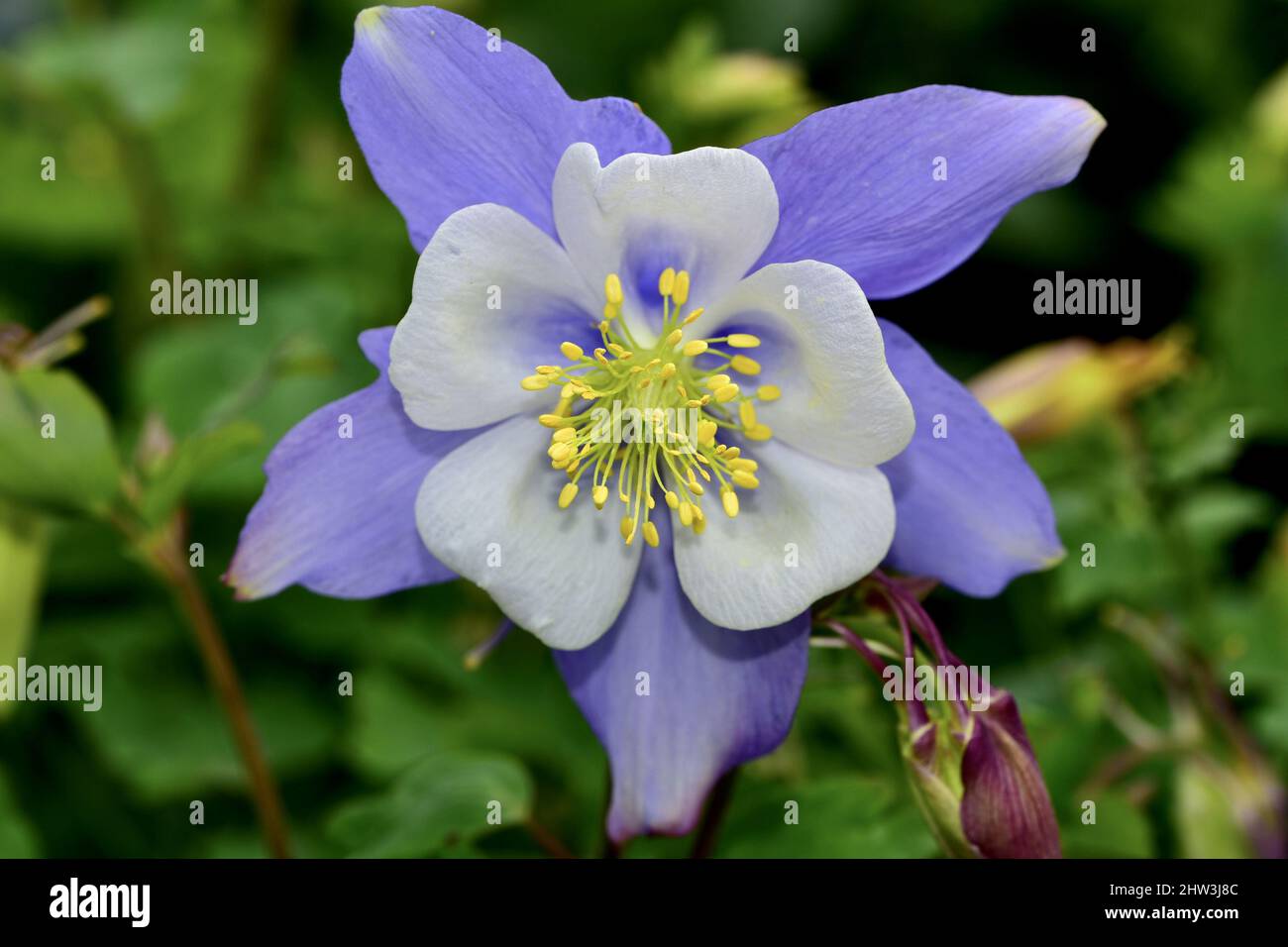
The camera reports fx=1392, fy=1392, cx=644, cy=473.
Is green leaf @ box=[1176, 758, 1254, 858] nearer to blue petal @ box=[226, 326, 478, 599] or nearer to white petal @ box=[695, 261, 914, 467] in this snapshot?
white petal @ box=[695, 261, 914, 467]

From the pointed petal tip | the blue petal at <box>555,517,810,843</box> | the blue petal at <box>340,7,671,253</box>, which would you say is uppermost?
the pointed petal tip

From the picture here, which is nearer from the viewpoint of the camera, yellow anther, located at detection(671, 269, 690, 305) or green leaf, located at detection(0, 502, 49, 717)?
yellow anther, located at detection(671, 269, 690, 305)

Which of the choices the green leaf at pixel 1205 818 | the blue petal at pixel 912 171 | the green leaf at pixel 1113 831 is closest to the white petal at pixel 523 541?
the blue petal at pixel 912 171

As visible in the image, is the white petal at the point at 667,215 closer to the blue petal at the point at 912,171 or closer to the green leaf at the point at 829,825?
the blue petal at the point at 912,171

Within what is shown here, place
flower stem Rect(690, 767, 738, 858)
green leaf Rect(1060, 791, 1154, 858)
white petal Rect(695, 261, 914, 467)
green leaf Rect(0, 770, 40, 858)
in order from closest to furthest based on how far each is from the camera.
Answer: white petal Rect(695, 261, 914, 467), flower stem Rect(690, 767, 738, 858), green leaf Rect(1060, 791, 1154, 858), green leaf Rect(0, 770, 40, 858)

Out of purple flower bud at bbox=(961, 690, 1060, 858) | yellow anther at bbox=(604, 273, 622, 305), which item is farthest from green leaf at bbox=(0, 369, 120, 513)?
purple flower bud at bbox=(961, 690, 1060, 858)
